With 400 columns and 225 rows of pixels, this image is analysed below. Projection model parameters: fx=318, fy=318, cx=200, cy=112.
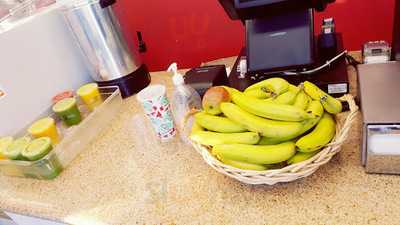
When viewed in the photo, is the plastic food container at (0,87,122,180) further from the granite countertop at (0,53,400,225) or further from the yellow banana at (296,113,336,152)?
the yellow banana at (296,113,336,152)

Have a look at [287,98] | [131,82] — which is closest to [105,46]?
[131,82]

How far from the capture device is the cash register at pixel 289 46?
0.80m

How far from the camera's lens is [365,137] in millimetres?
565

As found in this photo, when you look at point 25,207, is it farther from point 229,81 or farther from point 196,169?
point 229,81

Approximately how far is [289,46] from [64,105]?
0.71 meters

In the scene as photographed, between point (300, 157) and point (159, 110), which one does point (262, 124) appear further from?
point (159, 110)

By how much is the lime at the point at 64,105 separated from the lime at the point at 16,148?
0.45 ft

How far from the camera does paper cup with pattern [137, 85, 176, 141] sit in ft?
2.60

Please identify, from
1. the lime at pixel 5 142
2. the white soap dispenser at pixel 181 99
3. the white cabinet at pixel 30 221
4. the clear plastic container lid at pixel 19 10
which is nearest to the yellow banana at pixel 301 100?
the white soap dispenser at pixel 181 99

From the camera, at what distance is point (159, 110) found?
80 cm

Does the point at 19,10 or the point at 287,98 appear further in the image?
the point at 19,10

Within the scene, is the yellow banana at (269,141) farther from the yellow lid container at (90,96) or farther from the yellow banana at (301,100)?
the yellow lid container at (90,96)

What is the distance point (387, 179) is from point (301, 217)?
0.59ft

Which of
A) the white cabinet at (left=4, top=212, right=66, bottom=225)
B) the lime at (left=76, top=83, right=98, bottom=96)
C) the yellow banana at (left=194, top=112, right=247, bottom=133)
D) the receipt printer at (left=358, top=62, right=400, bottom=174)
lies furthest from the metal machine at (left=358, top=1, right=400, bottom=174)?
the lime at (left=76, top=83, right=98, bottom=96)
